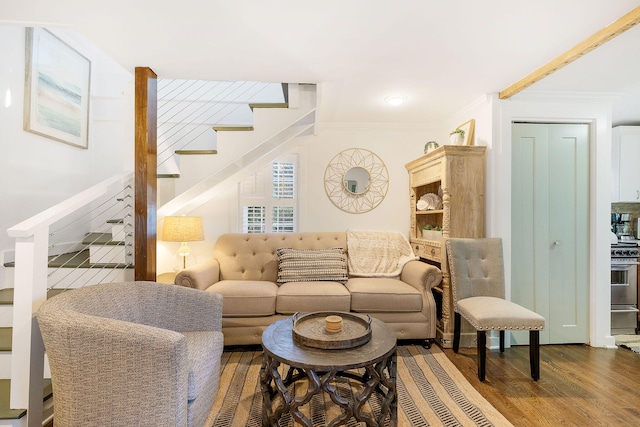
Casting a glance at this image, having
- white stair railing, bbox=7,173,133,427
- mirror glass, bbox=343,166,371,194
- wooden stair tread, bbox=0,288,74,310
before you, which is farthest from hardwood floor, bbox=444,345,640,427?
wooden stair tread, bbox=0,288,74,310

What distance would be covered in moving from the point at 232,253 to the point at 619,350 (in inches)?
145

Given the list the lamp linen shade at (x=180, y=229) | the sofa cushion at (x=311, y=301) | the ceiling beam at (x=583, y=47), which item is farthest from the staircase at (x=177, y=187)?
the ceiling beam at (x=583, y=47)

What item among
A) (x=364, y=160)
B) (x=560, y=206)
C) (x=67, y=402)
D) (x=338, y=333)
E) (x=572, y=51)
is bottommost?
(x=67, y=402)

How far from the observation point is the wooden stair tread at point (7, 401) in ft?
4.46

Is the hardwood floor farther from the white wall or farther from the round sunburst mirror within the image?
the white wall

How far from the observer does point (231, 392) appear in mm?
1973

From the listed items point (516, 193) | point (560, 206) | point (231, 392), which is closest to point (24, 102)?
point (231, 392)

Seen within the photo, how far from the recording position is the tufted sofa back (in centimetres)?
309

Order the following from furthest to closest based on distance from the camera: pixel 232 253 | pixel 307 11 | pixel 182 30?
pixel 232 253 < pixel 182 30 < pixel 307 11

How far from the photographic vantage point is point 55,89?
107 inches

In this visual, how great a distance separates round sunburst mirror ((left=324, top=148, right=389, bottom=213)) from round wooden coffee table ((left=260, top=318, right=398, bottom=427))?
213cm

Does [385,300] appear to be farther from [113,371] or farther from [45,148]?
[45,148]

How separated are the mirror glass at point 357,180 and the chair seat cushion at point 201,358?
2305mm

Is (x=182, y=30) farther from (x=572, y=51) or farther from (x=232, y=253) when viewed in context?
(x=572, y=51)
